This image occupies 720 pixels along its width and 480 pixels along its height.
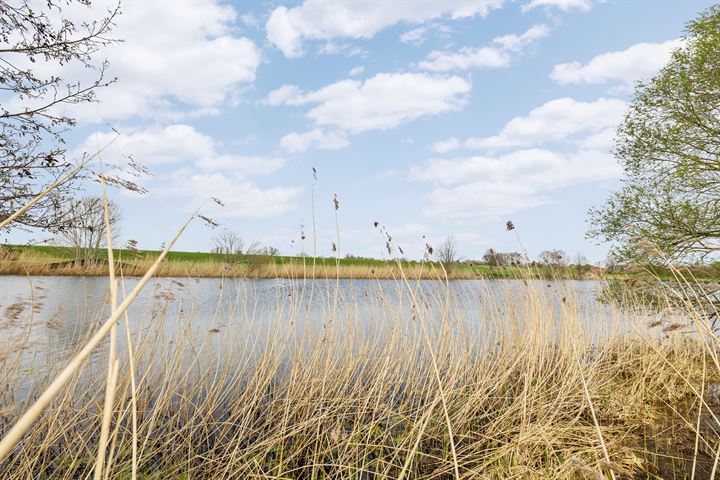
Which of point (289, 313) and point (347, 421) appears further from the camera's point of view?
point (289, 313)

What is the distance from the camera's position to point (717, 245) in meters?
9.15

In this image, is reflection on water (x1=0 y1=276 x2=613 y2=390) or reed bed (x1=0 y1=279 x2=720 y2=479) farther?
reflection on water (x1=0 y1=276 x2=613 y2=390)

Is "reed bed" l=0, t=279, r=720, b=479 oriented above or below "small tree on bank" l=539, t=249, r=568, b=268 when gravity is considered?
below

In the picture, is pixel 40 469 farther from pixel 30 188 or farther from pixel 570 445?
pixel 570 445

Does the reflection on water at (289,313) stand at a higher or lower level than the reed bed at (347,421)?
higher

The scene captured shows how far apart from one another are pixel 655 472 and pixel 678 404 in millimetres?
2271

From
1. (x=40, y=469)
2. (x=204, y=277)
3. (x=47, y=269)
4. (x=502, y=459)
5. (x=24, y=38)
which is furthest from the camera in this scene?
(x=204, y=277)

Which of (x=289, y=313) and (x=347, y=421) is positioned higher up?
(x=289, y=313)

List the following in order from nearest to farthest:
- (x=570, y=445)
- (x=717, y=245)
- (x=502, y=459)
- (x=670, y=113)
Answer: (x=502, y=459) → (x=570, y=445) → (x=717, y=245) → (x=670, y=113)

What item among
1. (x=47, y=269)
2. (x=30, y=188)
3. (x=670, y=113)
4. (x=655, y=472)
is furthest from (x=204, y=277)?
(x=655, y=472)

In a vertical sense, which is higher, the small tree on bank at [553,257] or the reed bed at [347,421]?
the small tree on bank at [553,257]

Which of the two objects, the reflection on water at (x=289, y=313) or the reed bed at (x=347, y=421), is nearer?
the reed bed at (x=347, y=421)

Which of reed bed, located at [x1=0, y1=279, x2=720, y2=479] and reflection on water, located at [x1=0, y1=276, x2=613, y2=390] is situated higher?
reflection on water, located at [x1=0, y1=276, x2=613, y2=390]

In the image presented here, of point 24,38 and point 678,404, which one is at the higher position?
point 24,38
